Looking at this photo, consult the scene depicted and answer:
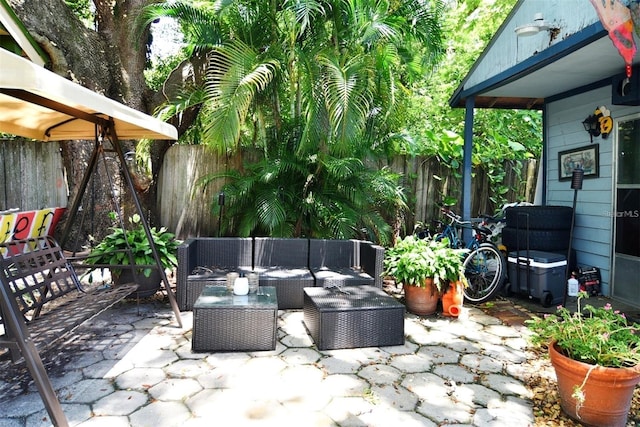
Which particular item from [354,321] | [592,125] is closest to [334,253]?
[354,321]

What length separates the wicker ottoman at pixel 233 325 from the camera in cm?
301

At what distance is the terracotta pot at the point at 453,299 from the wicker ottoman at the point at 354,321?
867 millimetres

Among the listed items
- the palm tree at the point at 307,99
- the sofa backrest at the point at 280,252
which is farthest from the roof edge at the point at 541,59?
the sofa backrest at the point at 280,252

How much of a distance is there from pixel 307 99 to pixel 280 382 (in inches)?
127

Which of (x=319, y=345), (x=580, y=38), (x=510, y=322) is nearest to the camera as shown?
(x=319, y=345)

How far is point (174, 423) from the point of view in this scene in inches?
85.0

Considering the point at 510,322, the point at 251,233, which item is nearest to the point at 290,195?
the point at 251,233

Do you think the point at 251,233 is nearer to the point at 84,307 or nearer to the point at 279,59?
the point at 279,59

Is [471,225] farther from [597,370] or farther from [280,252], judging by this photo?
[597,370]

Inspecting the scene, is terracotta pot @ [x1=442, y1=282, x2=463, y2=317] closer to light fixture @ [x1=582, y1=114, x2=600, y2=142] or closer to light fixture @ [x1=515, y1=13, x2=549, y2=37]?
light fixture @ [x1=515, y1=13, x2=549, y2=37]

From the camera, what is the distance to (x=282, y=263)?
4.50m

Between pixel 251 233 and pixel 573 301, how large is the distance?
146 inches

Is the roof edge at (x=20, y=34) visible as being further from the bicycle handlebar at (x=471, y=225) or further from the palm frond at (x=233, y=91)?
the bicycle handlebar at (x=471, y=225)

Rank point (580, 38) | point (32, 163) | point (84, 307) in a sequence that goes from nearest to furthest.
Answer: point (84, 307) < point (580, 38) < point (32, 163)
